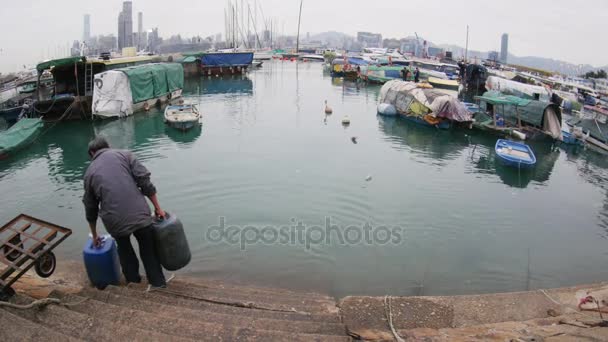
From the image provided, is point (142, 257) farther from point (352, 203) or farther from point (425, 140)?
point (425, 140)

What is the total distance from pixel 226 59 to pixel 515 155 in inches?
1794

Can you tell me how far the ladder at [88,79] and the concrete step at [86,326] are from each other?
85.0ft

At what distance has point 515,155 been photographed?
59.3 ft

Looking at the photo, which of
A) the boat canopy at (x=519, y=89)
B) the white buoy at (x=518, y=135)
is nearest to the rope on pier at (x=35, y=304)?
the white buoy at (x=518, y=135)

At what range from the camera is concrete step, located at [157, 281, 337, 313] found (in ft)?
20.3

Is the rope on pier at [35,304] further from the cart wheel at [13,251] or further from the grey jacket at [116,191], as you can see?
the cart wheel at [13,251]

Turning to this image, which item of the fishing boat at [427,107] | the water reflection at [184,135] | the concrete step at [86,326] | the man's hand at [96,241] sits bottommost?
the concrete step at [86,326]

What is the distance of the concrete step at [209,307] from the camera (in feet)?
17.7

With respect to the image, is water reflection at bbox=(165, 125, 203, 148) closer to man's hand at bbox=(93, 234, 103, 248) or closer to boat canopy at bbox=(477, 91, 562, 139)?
man's hand at bbox=(93, 234, 103, 248)

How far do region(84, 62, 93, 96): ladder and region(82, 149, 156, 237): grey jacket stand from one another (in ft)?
81.5

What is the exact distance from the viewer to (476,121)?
25.9 m

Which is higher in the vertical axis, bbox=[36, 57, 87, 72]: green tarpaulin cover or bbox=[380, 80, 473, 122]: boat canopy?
bbox=[36, 57, 87, 72]: green tarpaulin cover

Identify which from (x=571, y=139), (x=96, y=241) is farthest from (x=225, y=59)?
(x=96, y=241)

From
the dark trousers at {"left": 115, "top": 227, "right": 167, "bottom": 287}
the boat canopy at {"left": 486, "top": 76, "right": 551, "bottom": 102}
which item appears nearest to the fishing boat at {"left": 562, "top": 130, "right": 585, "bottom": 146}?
the boat canopy at {"left": 486, "top": 76, "right": 551, "bottom": 102}
